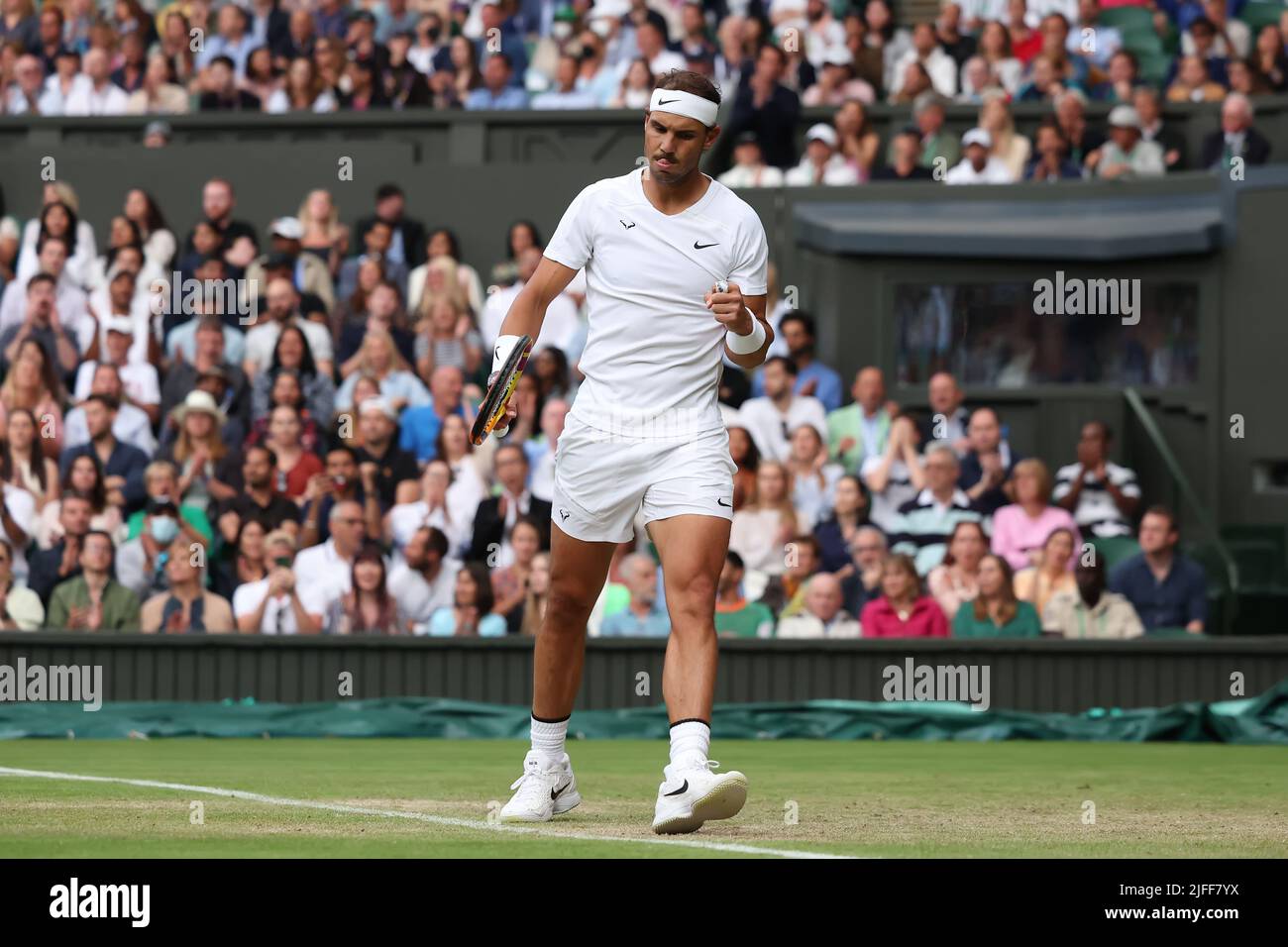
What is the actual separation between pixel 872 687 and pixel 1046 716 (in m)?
1.00

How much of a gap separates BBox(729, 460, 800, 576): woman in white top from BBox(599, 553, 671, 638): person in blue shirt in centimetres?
72

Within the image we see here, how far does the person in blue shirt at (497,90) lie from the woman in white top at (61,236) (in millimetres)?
3374

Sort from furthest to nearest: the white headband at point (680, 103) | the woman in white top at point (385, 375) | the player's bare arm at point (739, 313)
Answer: the woman in white top at point (385, 375), the white headband at point (680, 103), the player's bare arm at point (739, 313)

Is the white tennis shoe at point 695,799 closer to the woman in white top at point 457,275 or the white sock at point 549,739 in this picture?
the white sock at point 549,739

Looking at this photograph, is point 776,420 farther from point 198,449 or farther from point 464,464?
point 198,449

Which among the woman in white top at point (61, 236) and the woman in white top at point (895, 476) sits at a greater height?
the woman in white top at point (61, 236)

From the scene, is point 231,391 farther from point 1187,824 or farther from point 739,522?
point 1187,824

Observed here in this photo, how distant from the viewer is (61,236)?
17.0 m

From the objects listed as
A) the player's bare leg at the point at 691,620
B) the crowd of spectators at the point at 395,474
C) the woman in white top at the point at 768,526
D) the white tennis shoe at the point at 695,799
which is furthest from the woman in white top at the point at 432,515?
the white tennis shoe at the point at 695,799

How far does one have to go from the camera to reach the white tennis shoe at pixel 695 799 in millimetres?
6754

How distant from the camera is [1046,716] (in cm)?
1248

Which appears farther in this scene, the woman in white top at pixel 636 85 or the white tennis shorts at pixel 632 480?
the woman in white top at pixel 636 85

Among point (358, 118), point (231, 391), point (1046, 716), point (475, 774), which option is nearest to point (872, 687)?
point (1046, 716)

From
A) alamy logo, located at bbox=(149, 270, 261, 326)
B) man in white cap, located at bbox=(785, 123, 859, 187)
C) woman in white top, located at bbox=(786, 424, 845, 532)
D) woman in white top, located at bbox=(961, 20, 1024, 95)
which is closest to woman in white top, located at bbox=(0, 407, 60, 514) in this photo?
alamy logo, located at bbox=(149, 270, 261, 326)
